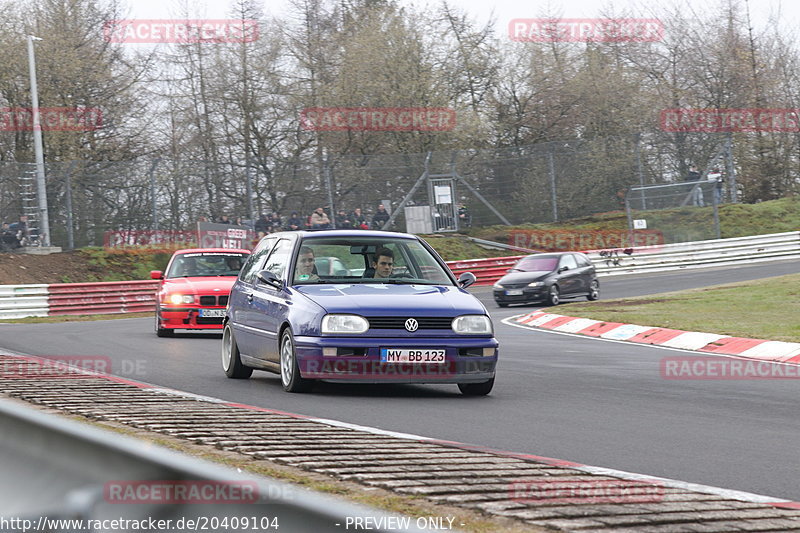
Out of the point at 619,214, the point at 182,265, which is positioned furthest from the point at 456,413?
the point at 619,214

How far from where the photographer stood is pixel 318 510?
103 inches

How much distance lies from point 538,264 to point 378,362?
20.4 meters

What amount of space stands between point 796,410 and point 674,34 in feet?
167

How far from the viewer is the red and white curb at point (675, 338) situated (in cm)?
1443

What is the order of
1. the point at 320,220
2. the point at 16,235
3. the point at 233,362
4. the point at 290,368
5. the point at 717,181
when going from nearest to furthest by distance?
1. the point at 290,368
2. the point at 233,362
3. the point at 16,235
4. the point at 320,220
5. the point at 717,181

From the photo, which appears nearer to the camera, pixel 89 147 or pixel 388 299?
pixel 388 299

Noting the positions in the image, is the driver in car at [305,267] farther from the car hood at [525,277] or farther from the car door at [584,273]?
the car door at [584,273]

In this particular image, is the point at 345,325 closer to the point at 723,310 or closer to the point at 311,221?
the point at 723,310

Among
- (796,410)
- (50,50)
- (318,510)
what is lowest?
(796,410)

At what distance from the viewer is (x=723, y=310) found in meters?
20.9

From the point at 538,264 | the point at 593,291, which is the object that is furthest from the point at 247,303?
the point at 593,291

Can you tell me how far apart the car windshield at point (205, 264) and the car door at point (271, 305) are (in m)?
8.13

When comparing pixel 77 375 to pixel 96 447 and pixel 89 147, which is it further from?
pixel 89 147
